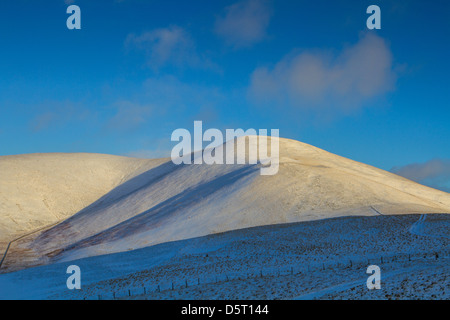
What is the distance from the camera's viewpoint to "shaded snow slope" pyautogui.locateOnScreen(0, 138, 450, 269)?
151ft

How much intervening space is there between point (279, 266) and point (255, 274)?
246 centimetres

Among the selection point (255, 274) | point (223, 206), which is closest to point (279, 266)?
point (255, 274)

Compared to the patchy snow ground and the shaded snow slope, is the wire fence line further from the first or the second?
the shaded snow slope

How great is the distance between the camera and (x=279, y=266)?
2800 centimetres

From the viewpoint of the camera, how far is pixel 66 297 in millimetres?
26625

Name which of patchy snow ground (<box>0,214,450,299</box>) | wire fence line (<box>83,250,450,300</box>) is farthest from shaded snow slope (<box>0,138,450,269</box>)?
wire fence line (<box>83,250,450,300</box>)

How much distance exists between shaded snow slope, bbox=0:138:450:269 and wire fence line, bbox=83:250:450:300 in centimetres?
1719

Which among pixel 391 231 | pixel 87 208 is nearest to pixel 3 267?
pixel 87 208

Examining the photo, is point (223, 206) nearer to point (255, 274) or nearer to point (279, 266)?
point (279, 266)

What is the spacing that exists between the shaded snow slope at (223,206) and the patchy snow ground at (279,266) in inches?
157

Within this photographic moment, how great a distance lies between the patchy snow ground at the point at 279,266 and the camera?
2041cm

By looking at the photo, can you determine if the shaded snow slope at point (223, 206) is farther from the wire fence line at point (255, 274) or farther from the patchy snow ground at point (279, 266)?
the wire fence line at point (255, 274)
